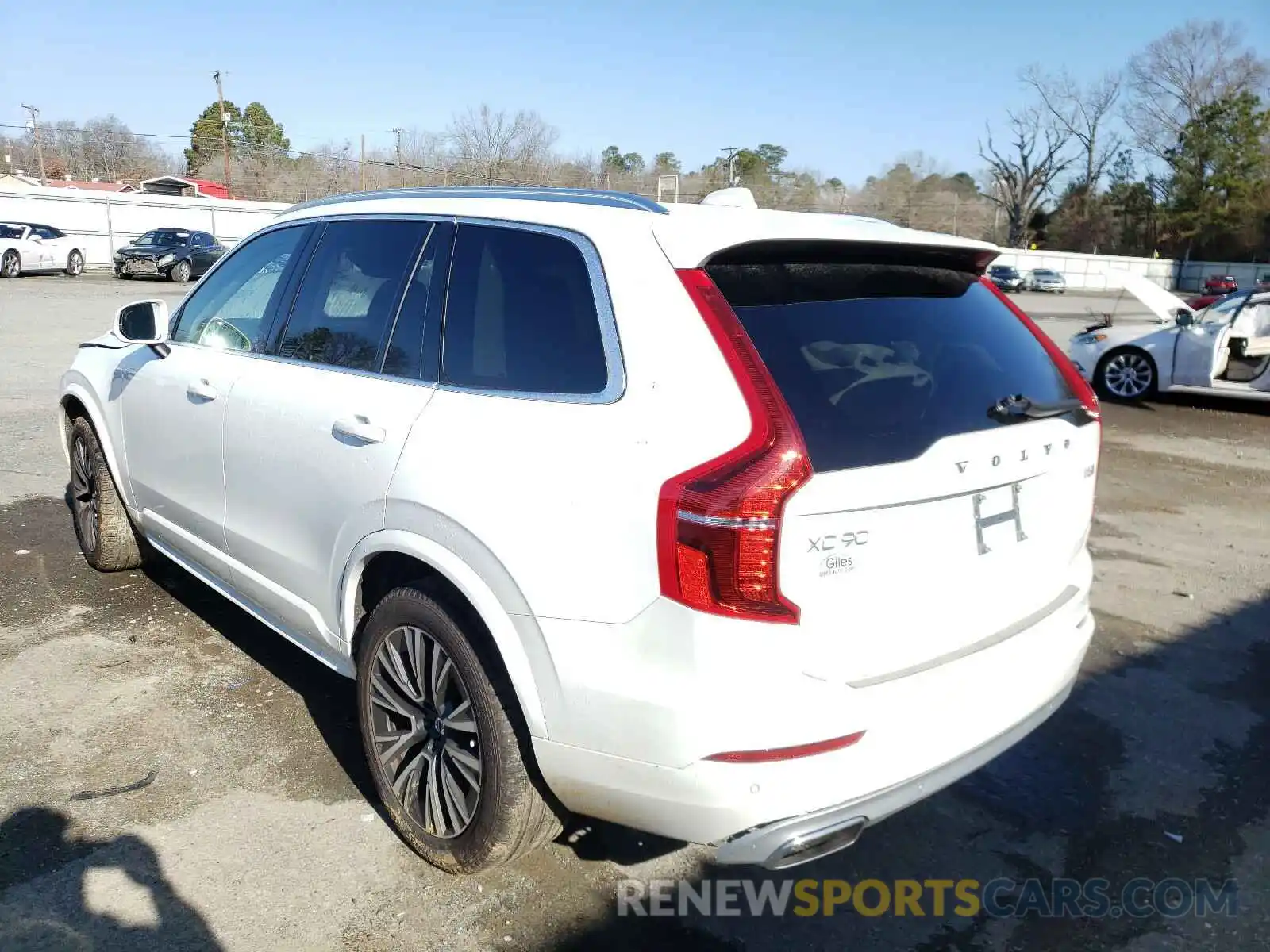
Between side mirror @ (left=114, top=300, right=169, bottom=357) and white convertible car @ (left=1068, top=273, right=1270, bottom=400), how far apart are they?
10.3 metres

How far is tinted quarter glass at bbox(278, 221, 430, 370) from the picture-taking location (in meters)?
3.21

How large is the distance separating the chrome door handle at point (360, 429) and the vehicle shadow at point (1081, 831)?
57.3 inches

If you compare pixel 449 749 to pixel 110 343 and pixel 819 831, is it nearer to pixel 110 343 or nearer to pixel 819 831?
pixel 819 831

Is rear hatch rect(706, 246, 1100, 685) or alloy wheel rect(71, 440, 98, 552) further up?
rear hatch rect(706, 246, 1100, 685)

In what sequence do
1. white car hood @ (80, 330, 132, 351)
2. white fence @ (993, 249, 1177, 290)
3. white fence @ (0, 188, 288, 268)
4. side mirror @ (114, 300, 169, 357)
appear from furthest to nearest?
white fence @ (993, 249, 1177, 290) → white fence @ (0, 188, 288, 268) → white car hood @ (80, 330, 132, 351) → side mirror @ (114, 300, 169, 357)

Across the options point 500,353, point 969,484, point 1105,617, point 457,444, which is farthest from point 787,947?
point 1105,617

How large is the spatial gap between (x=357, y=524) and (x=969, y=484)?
1.72 m

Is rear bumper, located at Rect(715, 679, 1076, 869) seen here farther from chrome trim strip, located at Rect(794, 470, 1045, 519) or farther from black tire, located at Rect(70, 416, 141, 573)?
black tire, located at Rect(70, 416, 141, 573)

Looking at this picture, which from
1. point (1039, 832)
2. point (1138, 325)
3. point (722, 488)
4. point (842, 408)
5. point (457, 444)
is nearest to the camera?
point (722, 488)

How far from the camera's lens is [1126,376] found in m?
12.6

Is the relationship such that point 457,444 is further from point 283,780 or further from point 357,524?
point 283,780

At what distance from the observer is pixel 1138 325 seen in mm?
13234

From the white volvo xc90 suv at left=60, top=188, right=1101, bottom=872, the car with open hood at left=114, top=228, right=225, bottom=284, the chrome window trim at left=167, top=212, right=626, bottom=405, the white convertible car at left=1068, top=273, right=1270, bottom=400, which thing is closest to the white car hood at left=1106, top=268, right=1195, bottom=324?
the white convertible car at left=1068, top=273, right=1270, bottom=400

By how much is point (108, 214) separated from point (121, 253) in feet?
26.3
